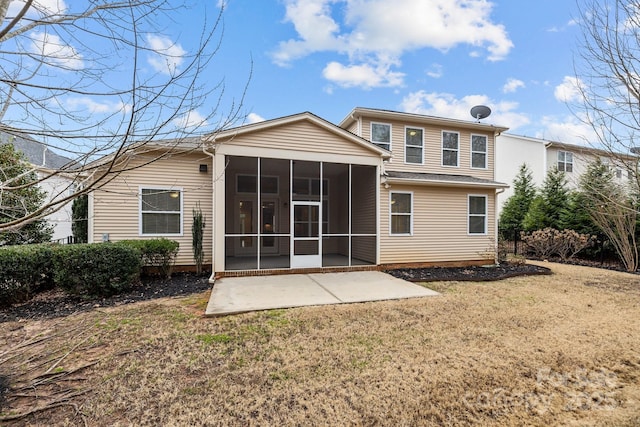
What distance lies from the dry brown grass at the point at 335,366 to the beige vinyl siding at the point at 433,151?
648cm

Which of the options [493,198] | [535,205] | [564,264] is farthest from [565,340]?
[535,205]

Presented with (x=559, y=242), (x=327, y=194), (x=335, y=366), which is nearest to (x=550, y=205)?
(x=559, y=242)

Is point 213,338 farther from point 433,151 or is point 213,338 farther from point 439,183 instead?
point 433,151

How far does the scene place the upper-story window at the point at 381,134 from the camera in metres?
10.7

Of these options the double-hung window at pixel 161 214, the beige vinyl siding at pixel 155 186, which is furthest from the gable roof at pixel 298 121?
the double-hung window at pixel 161 214

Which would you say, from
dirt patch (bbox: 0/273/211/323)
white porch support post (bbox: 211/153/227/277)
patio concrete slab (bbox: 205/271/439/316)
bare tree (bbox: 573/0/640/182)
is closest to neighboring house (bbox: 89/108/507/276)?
white porch support post (bbox: 211/153/227/277)

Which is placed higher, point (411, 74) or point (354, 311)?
point (411, 74)

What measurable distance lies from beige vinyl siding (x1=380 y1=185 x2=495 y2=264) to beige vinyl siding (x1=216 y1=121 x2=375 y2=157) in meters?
1.93

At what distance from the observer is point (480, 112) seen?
1315 centimetres

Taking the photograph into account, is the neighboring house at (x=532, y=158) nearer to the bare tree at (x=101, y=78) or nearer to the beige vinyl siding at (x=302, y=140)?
the beige vinyl siding at (x=302, y=140)

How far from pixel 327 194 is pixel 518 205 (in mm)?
11803

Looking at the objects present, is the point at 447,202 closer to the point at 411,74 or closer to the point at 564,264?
the point at 564,264

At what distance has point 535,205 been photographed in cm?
1466

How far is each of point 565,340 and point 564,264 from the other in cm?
979
